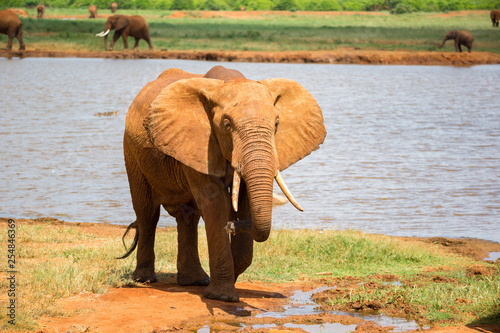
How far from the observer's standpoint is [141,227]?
26.2 feet

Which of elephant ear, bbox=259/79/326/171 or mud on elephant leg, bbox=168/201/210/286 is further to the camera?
mud on elephant leg, bbox=168/201/210/286

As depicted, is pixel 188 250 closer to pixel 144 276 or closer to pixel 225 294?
pixel 144 276

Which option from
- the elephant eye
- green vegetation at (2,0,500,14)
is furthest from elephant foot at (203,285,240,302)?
green vegetation at (2,0,500,14)

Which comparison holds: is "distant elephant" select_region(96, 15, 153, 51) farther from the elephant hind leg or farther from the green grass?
the elephant hind leg

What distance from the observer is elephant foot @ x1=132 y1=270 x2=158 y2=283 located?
7.73 m

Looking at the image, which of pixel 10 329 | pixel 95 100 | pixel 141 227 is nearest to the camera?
pixel 10 329

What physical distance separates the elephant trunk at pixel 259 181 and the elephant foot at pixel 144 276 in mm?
2200

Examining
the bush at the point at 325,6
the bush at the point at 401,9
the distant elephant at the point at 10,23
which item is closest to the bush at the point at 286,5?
the bush at the point at 325,6

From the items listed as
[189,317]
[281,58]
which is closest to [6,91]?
[281,58]

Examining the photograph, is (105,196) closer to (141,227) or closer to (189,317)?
(141,227)

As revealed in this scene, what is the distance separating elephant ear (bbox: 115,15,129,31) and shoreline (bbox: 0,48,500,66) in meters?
1.48

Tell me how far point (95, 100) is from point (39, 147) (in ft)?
32.5

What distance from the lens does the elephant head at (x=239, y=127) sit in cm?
594

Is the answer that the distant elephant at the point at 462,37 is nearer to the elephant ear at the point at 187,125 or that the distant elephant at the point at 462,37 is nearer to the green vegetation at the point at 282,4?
the elephant ear at the point at 187,125
